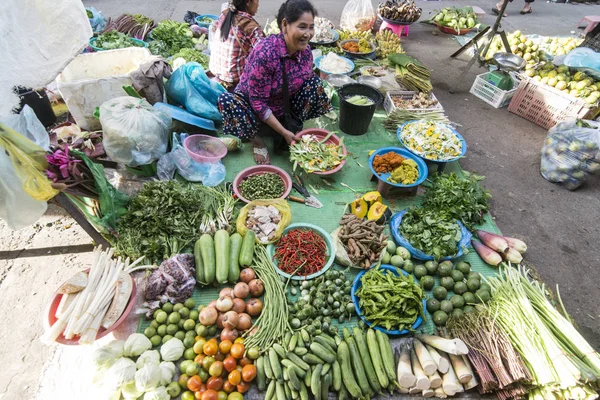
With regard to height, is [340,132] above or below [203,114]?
below

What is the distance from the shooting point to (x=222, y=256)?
2945mm

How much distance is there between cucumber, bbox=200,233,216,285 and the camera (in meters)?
2.86

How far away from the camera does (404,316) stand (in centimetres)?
271

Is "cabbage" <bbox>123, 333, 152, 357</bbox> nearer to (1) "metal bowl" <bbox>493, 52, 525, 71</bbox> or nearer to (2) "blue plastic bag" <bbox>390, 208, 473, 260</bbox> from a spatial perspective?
(2) "blue plastic bag" <bbox>390, 208, 473, 260</bbox>

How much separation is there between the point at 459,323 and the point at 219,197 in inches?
100

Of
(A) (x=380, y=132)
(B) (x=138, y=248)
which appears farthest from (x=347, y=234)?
(A) (x=380, y=132)

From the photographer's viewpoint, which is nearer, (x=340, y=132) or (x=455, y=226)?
(x=455, y=226)

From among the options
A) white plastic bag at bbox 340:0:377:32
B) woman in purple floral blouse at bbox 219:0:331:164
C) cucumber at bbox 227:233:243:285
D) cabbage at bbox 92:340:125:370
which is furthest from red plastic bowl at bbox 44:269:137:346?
white plastic bag at bbox 340:0:377:32

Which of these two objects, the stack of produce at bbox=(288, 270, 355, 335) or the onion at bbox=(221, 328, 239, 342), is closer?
A: the onion at bbox=(221, 328, 239, 342)

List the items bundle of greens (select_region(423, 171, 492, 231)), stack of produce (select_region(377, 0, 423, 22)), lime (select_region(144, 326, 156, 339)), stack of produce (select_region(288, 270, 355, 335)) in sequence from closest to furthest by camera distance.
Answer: lime (select_region(144, 326, 156, 339)) < stack of produce (select_region(288, 270, 355, 335)) < bundle of greens (select_region(423, 171, 492, 231)) < stack of produce (select_region(377, 0, 423, 22))

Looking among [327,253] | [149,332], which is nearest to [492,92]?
[327,253]

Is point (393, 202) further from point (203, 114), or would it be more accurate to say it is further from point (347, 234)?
point (203, 114)

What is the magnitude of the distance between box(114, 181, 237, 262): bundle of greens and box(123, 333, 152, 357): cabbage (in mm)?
744

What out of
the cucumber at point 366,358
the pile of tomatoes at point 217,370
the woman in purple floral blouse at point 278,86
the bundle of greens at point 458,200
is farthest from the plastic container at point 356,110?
the pile of tomatoes at point 217,370
